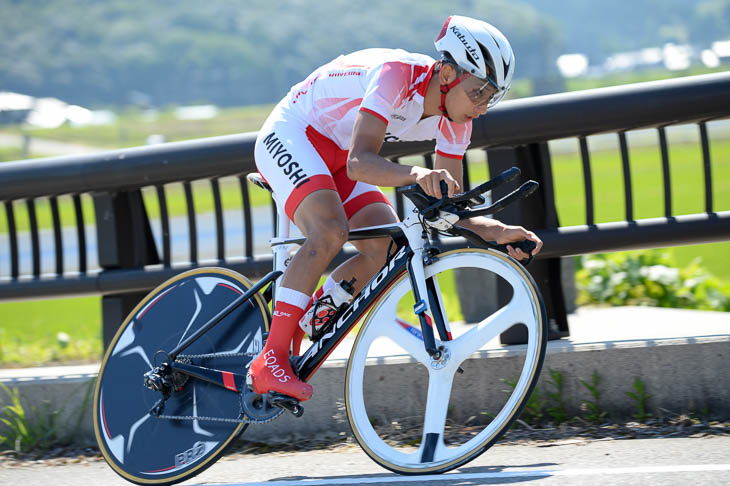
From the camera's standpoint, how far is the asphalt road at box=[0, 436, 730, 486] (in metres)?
3.58

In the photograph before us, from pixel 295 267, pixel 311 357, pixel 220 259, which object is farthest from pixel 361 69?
pixel 220 259

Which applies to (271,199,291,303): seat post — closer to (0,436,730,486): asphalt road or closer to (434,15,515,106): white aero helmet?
(0,436,730,486): asphalt road

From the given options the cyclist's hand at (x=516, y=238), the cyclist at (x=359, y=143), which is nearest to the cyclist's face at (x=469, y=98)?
the cyclist at (x=359, y=143)

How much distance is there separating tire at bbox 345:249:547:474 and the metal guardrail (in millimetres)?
722

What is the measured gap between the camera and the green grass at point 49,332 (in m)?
6.88

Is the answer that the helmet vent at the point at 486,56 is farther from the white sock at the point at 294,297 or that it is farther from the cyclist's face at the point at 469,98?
the white sock at the point at 294,297

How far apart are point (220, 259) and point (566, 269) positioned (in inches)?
100

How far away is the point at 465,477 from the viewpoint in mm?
3777

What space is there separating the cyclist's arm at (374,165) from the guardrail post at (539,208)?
1486 millimetres

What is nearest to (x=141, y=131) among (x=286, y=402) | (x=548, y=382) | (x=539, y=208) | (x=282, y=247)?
(x=539, y=208)

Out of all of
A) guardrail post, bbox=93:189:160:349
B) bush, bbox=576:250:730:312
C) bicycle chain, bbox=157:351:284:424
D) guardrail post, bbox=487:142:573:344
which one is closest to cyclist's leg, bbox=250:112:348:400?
bicycle chain, bbox=157:351:284:424

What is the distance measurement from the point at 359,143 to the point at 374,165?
0.13 meters

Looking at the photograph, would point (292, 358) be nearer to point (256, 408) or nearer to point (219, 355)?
point (256, 408)

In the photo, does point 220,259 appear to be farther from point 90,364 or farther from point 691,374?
point 691,374
